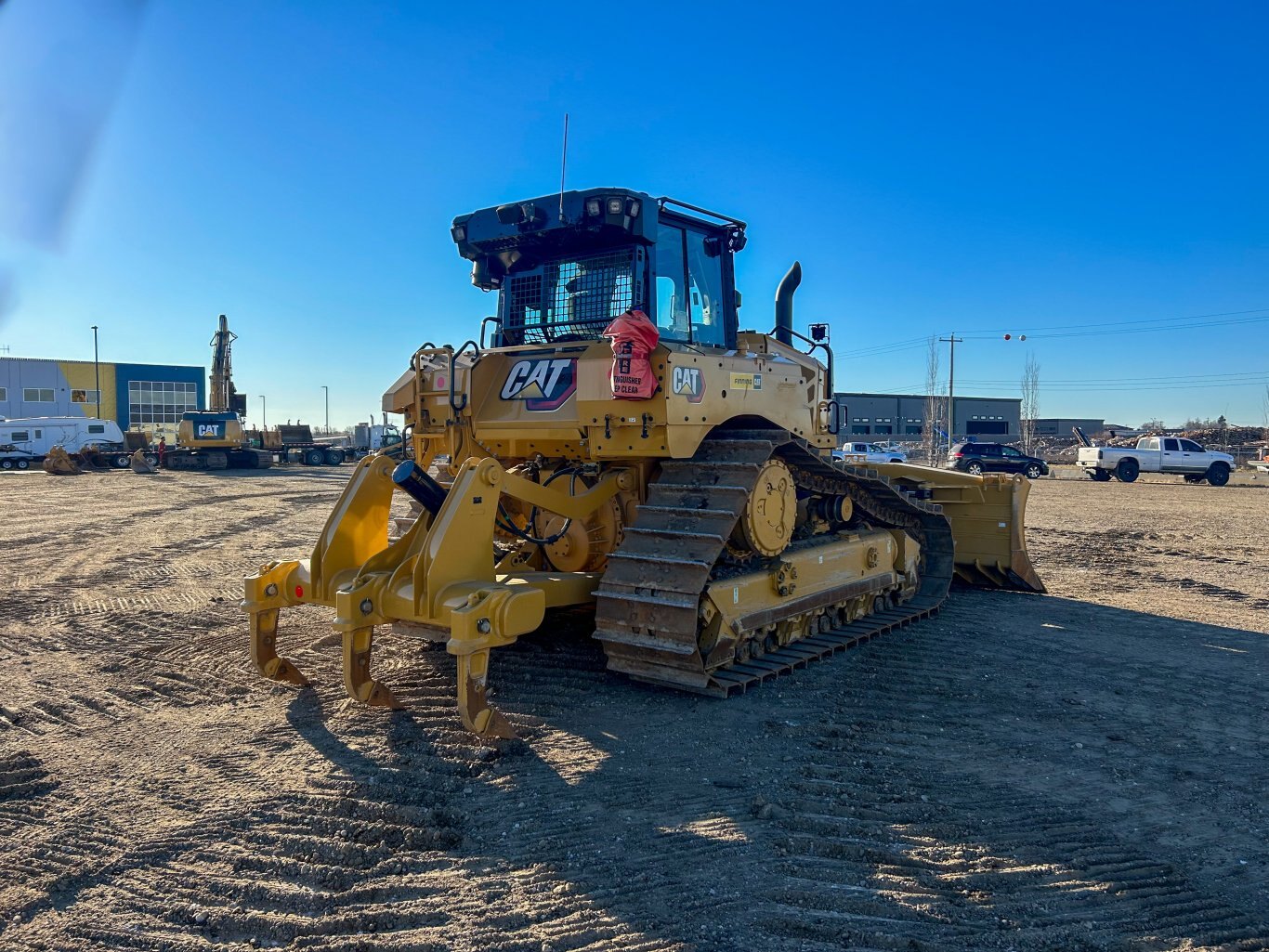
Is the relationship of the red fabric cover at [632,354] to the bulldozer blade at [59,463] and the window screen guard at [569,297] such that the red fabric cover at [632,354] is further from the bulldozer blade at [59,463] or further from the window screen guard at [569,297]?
the bulldozer blade at [59,463]

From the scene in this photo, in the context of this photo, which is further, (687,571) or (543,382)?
(543,382)

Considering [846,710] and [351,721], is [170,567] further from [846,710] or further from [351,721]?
[846,710]

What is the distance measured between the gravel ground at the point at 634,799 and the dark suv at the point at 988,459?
26.8m

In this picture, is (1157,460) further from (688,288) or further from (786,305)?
(688,288)

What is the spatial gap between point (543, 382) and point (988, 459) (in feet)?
101

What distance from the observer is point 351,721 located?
17.6ft

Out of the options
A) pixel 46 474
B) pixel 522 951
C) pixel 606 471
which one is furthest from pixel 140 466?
pixel 522 951

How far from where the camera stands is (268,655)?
20.1ft

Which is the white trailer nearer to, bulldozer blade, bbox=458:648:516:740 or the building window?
the building window

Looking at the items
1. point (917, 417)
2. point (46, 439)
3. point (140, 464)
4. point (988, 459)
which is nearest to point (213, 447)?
point (140, 464)

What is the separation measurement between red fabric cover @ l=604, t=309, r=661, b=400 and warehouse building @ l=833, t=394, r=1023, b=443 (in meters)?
64.0

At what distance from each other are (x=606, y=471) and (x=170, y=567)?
7.97 meters

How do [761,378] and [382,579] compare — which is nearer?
[382,579]

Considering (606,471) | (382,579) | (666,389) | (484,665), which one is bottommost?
(484,665)
